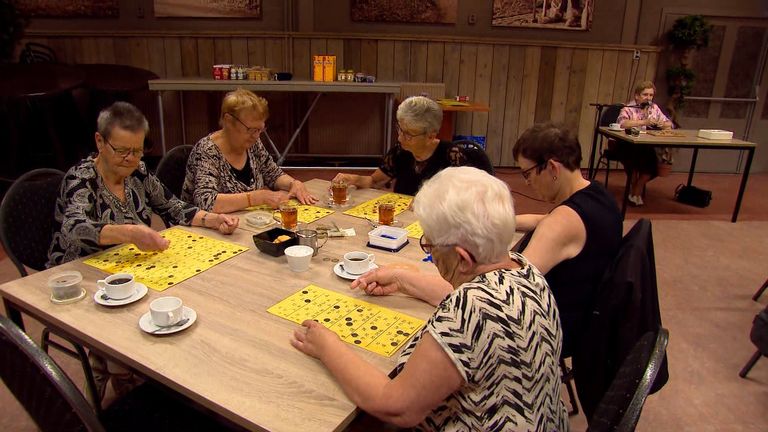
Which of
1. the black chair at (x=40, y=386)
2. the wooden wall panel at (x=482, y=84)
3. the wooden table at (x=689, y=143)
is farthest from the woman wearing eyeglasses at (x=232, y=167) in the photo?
the wooden wall panel at (x=482, y=84)

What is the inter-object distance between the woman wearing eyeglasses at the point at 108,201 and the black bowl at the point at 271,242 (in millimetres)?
192

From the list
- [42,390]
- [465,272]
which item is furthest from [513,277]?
[42,390]

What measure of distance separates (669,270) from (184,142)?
5.50 meters

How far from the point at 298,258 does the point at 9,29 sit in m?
5.73

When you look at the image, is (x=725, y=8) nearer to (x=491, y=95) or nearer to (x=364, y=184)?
(x=491, y=95)

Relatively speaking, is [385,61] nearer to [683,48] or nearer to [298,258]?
[683,48]

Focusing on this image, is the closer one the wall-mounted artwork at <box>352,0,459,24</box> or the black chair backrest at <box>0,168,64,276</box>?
the black chair backrest at <box>0,168,64,276</box>

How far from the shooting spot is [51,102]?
17.0 ft

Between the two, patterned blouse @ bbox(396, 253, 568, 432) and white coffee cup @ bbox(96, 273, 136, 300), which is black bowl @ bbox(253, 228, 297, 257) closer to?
white coffee cup @ bbox(96, 273, 136, 300)

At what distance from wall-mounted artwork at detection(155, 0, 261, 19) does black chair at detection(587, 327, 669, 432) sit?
20.4ft

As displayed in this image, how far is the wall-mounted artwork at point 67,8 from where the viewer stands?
20.0 ft

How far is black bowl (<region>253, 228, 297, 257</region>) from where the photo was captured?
187 cm

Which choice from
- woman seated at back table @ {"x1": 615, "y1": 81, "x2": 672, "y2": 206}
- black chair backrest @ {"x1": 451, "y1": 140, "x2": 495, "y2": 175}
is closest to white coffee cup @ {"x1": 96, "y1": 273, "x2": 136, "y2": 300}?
black chair backrest @ {"x1": 451, "y1": 140, "x2": 495, "y2": 175}

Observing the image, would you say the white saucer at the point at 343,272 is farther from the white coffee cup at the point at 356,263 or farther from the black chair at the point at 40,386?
the black chair at the point at 40,386
